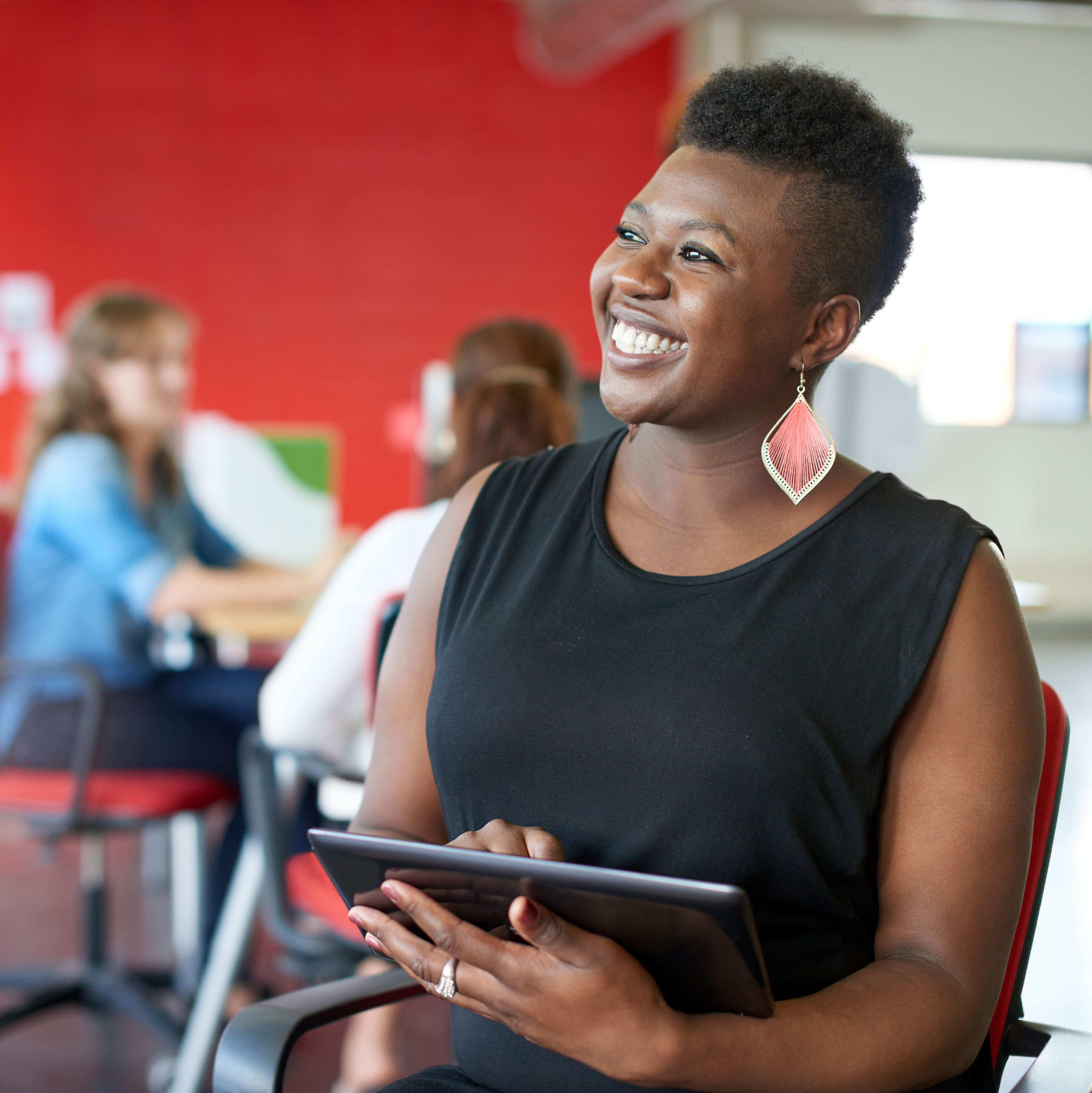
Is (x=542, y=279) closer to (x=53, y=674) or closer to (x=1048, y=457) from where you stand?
(x=1048, y=457)

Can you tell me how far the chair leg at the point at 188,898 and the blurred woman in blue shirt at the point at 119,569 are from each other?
0.22 meters

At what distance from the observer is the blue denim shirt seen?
274 centimetres

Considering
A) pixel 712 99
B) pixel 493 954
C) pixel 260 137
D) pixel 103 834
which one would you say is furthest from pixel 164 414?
pixel 260 137

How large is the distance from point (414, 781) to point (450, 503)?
0.28 metres

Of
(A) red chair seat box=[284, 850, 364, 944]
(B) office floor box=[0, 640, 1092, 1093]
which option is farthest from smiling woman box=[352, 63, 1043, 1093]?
(B) office floor box=[0, 640, 1092, 1093]

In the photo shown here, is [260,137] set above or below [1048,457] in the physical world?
above

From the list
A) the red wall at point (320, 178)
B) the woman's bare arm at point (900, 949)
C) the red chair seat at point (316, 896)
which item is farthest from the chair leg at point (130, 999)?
the red wall at point (320, 178)

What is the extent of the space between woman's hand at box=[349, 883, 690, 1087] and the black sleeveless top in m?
0.15

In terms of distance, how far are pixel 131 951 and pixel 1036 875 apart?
2557mm

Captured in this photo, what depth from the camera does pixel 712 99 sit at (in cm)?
116

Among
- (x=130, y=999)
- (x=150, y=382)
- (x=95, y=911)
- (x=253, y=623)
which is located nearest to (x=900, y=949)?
(x=130, y=999)

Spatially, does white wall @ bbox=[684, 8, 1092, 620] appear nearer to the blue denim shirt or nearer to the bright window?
the bright window

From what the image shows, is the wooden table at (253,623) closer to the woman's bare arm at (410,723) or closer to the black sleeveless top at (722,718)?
the woman's bare arm at (410,723)

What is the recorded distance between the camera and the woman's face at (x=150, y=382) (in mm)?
2939
